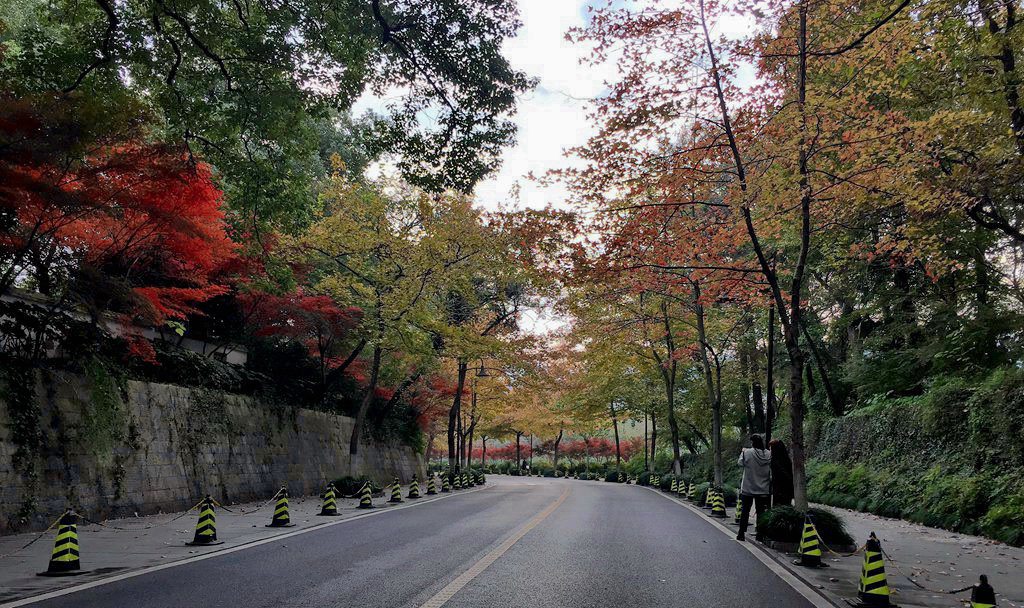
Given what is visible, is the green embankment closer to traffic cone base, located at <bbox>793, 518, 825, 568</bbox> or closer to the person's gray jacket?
the person's gray jacket

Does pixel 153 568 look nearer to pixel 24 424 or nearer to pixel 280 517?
pixel 280 517

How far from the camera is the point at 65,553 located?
696 centimetres

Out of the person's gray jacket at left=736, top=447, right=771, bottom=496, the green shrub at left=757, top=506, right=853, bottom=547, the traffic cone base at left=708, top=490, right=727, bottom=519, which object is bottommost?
the traffic cone base at left=708, top=490, right=727, bottom=519

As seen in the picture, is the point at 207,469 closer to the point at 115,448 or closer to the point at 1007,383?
the point at 115,448

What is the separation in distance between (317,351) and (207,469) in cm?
946

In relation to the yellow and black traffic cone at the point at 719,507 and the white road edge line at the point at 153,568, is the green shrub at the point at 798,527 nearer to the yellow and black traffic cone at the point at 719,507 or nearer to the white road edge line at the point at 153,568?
the yellow and black traffic cone at the point at 719,507

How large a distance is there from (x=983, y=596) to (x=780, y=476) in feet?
22.5

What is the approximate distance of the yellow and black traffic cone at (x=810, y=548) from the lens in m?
8.27

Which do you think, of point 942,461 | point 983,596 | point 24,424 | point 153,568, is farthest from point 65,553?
point 942,461

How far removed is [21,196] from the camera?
998 cm

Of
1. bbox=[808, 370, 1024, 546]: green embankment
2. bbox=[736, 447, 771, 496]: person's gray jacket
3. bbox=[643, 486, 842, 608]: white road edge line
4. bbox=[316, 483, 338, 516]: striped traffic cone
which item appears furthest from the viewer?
bbox=[316, 483, 338, 516]: striped traffic cone

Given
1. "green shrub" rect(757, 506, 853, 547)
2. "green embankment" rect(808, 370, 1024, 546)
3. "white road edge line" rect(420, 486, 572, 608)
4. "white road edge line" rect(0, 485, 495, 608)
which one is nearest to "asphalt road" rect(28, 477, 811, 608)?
"white road edge line" rect(420, 486, 572, 608)

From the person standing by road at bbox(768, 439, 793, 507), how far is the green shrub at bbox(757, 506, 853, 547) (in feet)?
3.49

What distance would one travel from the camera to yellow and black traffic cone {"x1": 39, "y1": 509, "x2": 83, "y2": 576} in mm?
6887
